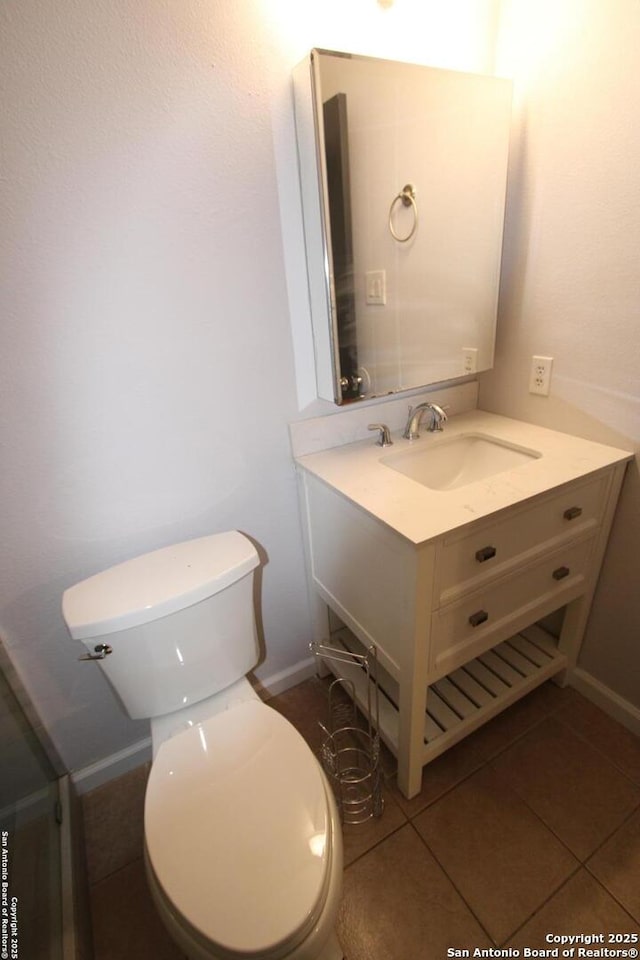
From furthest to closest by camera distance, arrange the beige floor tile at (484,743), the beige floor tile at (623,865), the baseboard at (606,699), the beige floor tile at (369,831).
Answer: the baseboard at (606,699), the beige floor tile at (484,743), the beige floor tile at (369,831), the beige floor tile at (623,865)

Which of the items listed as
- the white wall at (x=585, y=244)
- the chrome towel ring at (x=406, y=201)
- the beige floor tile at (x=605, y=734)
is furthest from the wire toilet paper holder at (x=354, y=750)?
the chrome towel ring at (x=406, y=201)

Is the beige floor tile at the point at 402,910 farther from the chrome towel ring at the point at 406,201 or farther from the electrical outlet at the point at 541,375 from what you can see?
the chrome towel ring at the point at 406,201

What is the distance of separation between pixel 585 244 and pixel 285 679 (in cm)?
163

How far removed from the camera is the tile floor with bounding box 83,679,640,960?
97 centimetres

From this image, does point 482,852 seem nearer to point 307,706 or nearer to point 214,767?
point 307,706

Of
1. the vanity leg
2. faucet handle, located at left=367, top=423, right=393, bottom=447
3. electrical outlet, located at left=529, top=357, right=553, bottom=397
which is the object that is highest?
electrical outlet, located at left=529, top=357, right=553, bottom=397

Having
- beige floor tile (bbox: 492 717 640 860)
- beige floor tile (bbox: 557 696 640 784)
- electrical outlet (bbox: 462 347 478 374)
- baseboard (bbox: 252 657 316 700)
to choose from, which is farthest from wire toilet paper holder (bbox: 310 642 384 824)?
electrical outlet (bbox: 462 347 478 374)

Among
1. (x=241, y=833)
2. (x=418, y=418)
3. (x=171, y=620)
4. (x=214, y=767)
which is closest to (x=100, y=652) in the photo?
(x=171, y=620)

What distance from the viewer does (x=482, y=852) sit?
109 cm

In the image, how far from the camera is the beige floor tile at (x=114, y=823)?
3.71ft

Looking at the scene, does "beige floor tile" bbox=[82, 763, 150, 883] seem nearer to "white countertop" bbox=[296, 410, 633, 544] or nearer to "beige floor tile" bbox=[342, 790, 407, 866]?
"beige floor tile" bbox=[342, 790, 407, 866]

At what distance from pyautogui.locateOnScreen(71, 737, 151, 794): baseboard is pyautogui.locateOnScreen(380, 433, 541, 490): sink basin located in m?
1.17

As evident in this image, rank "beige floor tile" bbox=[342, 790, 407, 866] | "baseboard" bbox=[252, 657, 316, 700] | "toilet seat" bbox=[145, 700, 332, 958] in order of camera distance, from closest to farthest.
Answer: "toilet seat" bbox=[145, 700, 332, 958]
"beige floor tile" bbox=[342, 790, 407, 866]
"baseboard" bbox=[252, 657, 316, 700]

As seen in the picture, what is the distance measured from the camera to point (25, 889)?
864mm
